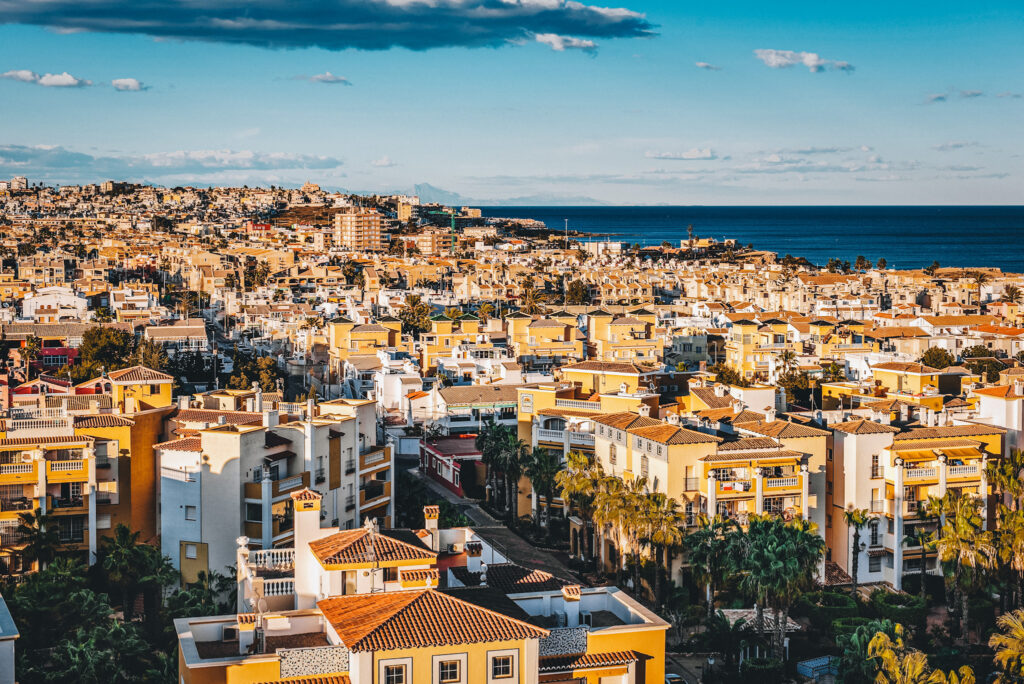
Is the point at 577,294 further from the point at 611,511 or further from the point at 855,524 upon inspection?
the point at 611,511

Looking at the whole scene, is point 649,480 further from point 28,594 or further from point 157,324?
point 157,324

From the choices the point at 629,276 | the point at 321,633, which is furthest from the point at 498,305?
the point at 321,633

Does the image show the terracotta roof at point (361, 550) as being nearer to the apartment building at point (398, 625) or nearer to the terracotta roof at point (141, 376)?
the apartment building at point (398, 625)

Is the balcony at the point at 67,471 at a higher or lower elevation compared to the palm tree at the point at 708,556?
higher

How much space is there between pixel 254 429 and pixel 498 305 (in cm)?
7536

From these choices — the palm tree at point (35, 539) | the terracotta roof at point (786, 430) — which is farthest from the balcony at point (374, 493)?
the terracotta roof at point (786, 430)

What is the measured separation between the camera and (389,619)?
17484mm

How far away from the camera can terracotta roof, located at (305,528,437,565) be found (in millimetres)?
19406

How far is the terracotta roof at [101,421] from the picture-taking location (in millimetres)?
34375

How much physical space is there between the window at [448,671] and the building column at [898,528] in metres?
21.4

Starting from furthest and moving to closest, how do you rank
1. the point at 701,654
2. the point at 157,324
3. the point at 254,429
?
the point at 157,324, the point at 254,429, the point at 701,654

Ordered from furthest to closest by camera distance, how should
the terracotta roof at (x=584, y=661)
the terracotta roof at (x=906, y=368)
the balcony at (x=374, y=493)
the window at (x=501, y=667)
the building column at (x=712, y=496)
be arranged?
the terracotta roof at (x=906, y=368)
the balcony at (x=374, y=493)
the building column at (x=712, y=496)
the terracotta roof at (x=584, y=661)
the window at (x=501, y=667)

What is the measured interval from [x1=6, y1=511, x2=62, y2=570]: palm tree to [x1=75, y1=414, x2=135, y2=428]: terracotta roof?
12.4ft

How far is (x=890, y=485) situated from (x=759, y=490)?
4.87 metres
